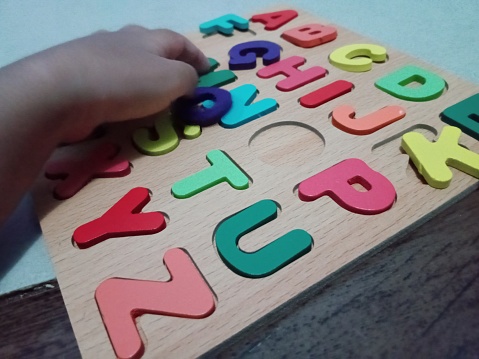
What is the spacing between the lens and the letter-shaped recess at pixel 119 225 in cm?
37

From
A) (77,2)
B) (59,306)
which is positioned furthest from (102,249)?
(77,2)

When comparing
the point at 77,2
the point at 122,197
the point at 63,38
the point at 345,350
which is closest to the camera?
the point at 345,350

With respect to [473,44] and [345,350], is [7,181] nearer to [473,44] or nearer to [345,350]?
[345,350]

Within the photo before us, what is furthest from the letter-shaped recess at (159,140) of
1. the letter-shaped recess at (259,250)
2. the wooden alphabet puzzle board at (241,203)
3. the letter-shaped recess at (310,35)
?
the letter-shaped recess at (310,35)

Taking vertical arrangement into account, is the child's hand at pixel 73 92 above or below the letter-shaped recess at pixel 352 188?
above

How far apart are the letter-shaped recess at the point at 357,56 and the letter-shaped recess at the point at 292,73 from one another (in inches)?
1.0

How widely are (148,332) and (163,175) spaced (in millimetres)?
157

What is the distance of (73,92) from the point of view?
1.26ft

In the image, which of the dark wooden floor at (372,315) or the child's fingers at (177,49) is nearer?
the dark wooden floor at (372,315)

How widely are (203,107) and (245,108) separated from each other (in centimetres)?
4

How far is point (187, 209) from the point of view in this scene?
388mm

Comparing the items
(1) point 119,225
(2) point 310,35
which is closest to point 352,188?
(1) point 119,225

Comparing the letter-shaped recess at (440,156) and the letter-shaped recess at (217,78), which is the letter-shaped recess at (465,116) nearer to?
the letter-shaped recess at (440,156)

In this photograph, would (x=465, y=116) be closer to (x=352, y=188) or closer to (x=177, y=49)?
(x=352, y=188)
